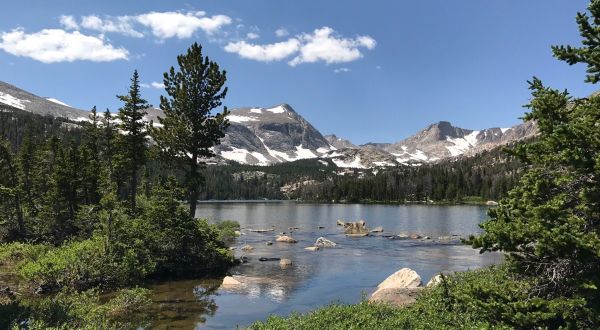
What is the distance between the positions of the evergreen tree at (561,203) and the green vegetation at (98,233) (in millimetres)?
13581

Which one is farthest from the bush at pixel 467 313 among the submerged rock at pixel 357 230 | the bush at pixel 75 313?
the submerged rock at pixel 357 230

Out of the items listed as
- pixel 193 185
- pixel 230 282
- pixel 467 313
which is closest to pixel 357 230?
pixel 193 185

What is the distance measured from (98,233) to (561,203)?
32749mm

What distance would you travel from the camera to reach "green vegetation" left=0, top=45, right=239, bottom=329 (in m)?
23.3

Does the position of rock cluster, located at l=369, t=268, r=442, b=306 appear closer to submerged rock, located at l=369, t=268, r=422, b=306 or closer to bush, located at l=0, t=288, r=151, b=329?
submerged rock, located at l=369, t=268, r=422, b=306

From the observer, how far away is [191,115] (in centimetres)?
4372

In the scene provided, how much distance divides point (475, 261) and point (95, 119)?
4694 centimetres

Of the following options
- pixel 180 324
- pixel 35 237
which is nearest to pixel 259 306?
pixel 180 324

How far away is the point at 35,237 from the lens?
164 feet

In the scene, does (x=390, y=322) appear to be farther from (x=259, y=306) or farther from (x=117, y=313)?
(x=117, y=313)

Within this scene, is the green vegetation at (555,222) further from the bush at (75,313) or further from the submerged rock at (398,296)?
the bush at (75,313)

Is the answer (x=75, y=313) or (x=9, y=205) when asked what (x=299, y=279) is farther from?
(x=9, y=205)

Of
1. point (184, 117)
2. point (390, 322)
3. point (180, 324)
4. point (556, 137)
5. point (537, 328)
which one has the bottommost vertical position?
point (180, 324)

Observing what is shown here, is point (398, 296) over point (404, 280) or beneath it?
over
